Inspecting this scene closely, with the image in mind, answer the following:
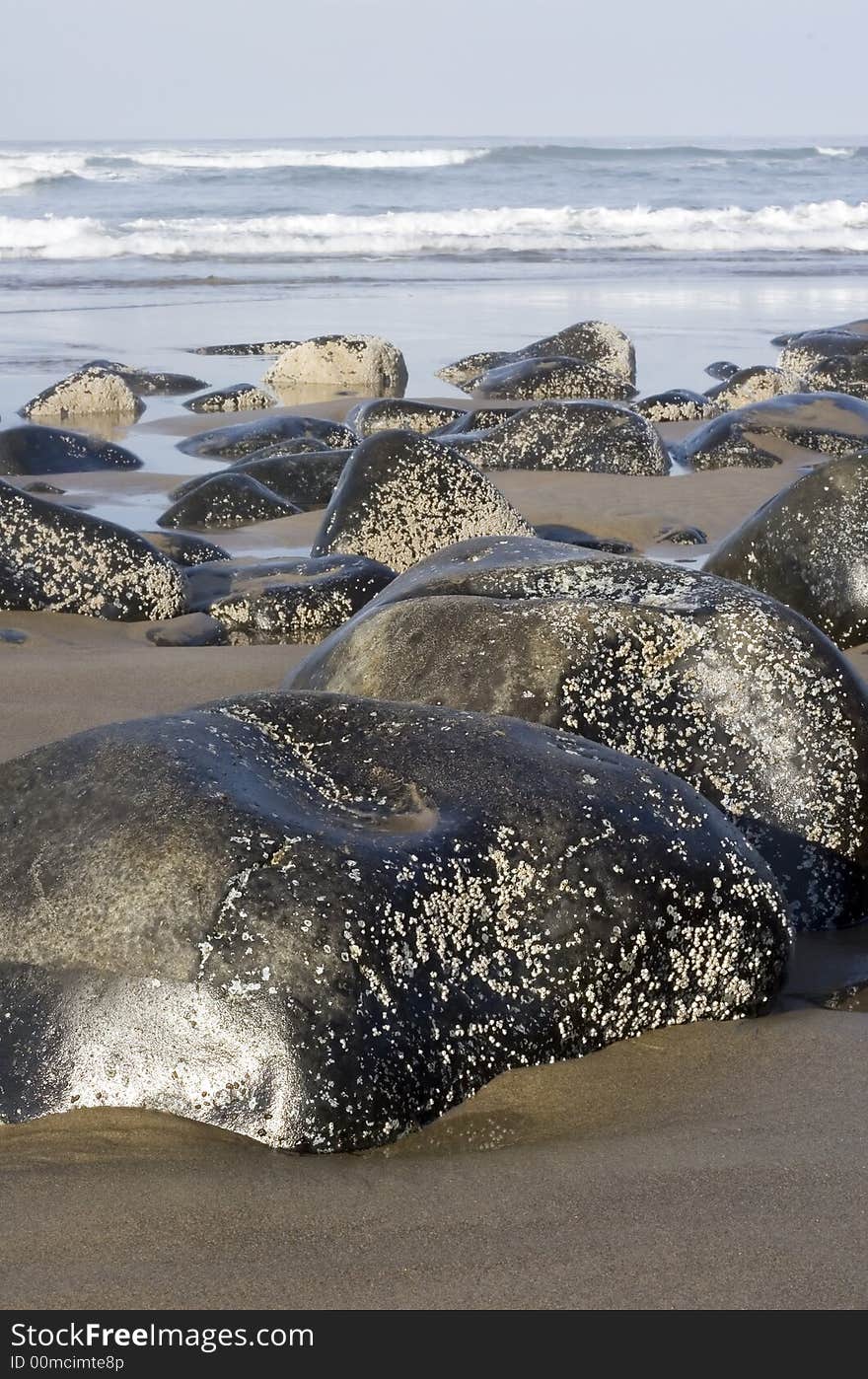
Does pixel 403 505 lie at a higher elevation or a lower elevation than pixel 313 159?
lower

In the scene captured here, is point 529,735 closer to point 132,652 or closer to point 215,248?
point 132,652

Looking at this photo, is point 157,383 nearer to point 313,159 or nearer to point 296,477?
point 296,477

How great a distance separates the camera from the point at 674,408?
36.5 ft

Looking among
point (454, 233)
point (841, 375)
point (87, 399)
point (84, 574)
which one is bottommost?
point (841, 375)

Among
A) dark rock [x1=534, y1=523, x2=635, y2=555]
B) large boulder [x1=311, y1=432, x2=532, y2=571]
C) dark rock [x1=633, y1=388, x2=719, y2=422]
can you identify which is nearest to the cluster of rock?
large boulder [x1=311, y1=432, x2=532, y2=571]

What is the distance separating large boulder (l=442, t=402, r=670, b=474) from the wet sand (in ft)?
21.4

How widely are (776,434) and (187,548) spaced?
4.39 meters

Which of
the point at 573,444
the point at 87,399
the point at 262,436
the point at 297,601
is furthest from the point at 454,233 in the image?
the point at 297,601

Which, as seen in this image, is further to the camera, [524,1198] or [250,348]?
[250,348]

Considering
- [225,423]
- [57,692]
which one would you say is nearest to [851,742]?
[57,692]

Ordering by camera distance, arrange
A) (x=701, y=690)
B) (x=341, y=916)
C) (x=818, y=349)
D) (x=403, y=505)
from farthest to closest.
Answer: (x=818, y=349), (x=403, y=505), (x=701, y=690), (x=341, y=916)

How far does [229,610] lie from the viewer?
571 centimetres

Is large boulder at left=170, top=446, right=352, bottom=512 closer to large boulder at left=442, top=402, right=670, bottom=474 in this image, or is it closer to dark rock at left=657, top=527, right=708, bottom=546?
large boulder at left=442, top=402, right=670, bottom=474

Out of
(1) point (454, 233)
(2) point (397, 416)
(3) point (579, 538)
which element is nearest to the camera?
(3) point (579, 538)
